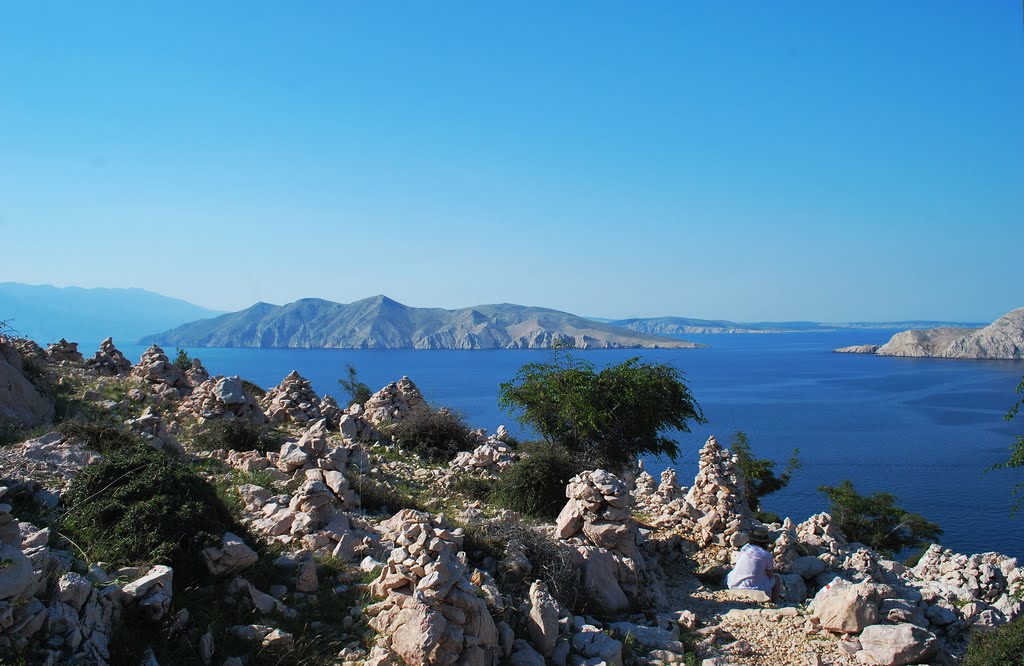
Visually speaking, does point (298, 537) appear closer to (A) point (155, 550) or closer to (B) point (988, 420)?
(A) point (155, 550)

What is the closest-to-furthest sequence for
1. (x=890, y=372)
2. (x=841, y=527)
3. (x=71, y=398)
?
(x=71, y=398) < (x=841, y=527) < (x=890, y=372)

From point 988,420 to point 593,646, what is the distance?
283 ft

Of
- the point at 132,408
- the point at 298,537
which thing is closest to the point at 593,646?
the point at 298,537

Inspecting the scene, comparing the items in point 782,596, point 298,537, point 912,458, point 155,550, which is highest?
point 155,550

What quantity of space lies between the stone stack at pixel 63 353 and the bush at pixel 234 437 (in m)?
15.0

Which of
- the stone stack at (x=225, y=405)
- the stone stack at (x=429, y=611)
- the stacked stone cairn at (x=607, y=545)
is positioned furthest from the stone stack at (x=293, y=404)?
the stone stack at (x=429, y=611)

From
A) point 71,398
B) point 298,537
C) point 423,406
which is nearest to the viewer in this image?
point 298,537

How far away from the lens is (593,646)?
368 inches

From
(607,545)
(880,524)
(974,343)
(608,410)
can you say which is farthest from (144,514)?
(974,343)

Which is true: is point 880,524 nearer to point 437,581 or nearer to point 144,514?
point 437,581

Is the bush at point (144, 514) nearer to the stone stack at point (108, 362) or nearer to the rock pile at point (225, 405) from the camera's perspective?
the rock pile at point (225, 405)

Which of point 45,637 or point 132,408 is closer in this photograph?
point 45,637

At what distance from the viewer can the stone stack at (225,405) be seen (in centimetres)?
2066

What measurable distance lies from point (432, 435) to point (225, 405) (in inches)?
256
